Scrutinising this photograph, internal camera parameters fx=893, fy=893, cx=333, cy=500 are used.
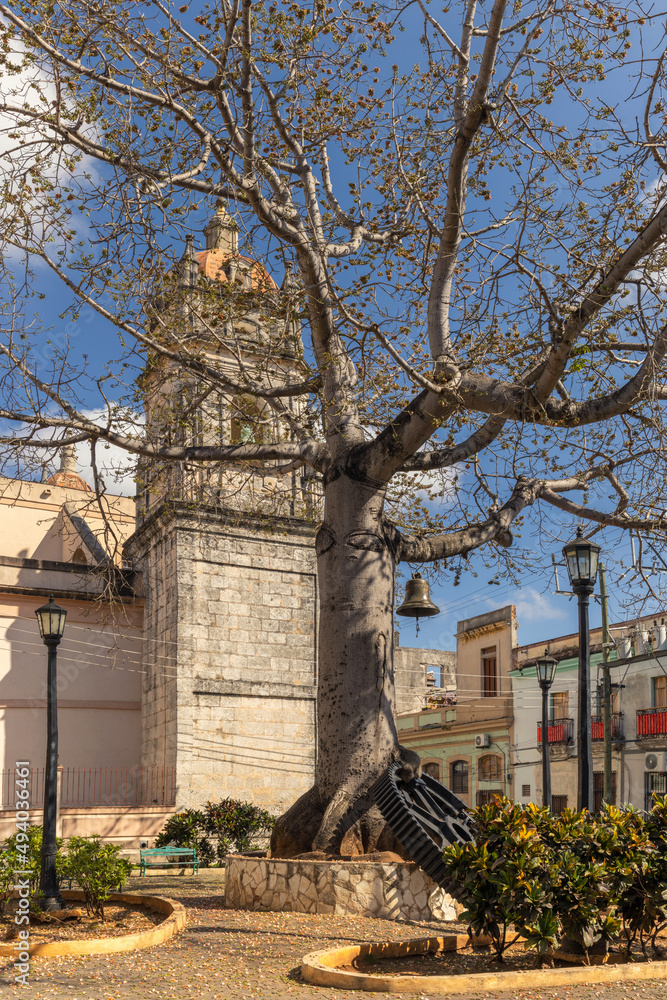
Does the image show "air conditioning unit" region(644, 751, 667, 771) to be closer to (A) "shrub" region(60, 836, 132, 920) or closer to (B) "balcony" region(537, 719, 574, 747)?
(B) "balcony" region(537, 719, 574, 747)

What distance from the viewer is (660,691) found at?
28.7m

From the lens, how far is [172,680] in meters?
18.1

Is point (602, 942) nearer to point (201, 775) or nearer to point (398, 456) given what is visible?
point (398, 456)

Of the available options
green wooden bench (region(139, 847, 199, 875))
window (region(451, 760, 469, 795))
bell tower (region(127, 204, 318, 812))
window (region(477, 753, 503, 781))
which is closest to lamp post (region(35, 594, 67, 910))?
green wooden bench (region(139, 847, 199, 875))

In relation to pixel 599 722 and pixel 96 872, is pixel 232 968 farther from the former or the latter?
pixel 599 722

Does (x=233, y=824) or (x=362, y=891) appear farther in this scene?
(x=233, y=824)

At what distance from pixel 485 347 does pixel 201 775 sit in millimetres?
11317

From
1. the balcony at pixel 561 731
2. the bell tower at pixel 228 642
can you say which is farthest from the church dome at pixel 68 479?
the balcony at pixel 561 731

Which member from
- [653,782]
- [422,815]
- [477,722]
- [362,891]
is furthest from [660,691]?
[362,891]

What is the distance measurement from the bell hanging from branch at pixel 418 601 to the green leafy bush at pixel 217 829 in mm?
8140

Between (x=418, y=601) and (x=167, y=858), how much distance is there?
8.52m

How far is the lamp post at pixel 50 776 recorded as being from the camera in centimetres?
817

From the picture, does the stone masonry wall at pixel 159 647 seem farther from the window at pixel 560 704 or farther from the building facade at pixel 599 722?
the window at pixel 560 704

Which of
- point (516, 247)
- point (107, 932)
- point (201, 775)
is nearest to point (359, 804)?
point (107, 932)
